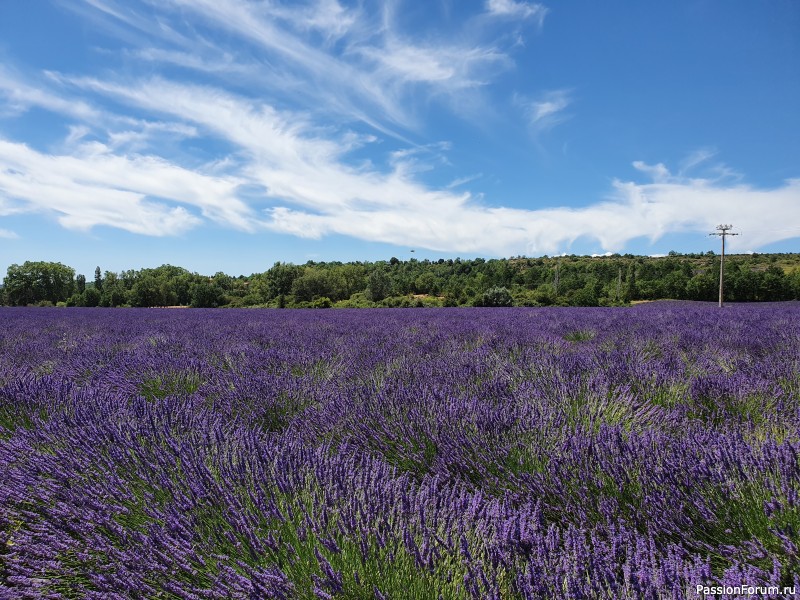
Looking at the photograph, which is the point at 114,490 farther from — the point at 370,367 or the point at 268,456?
the point at 370,367

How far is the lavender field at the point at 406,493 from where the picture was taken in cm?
93

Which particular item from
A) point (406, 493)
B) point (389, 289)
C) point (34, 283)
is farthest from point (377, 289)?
point (34, 283)

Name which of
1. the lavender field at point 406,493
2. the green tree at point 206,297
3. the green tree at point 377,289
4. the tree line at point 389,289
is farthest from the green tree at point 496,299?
the green tree at point 206,297

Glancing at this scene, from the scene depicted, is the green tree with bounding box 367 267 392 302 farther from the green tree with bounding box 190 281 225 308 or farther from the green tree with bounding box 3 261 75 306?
the green tree with bounding box 3 261 75 306

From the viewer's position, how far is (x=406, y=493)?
121 cm

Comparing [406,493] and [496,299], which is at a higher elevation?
[496,299]

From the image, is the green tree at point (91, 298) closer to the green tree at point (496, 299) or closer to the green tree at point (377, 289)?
the green tree at point (377, 289)

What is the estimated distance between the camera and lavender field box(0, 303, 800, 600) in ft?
3.07

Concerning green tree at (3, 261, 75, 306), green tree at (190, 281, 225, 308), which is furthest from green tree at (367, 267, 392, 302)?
green tree at (3, 261, 75, 306)

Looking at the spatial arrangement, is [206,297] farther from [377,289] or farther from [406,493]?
[406,493]

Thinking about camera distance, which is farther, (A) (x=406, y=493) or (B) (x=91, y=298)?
(B) (x=91, y=298)

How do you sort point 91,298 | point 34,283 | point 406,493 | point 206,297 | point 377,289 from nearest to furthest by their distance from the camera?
1. point 406,493
2. point 206,297
3. point 377,289
4. point 91,298
5. point 34,283

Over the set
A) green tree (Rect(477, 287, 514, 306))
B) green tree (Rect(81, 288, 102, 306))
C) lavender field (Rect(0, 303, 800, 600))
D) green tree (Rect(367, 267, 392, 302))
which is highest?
green tree (Rect(367, 267, 392, 302))

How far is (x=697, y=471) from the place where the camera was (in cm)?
129
